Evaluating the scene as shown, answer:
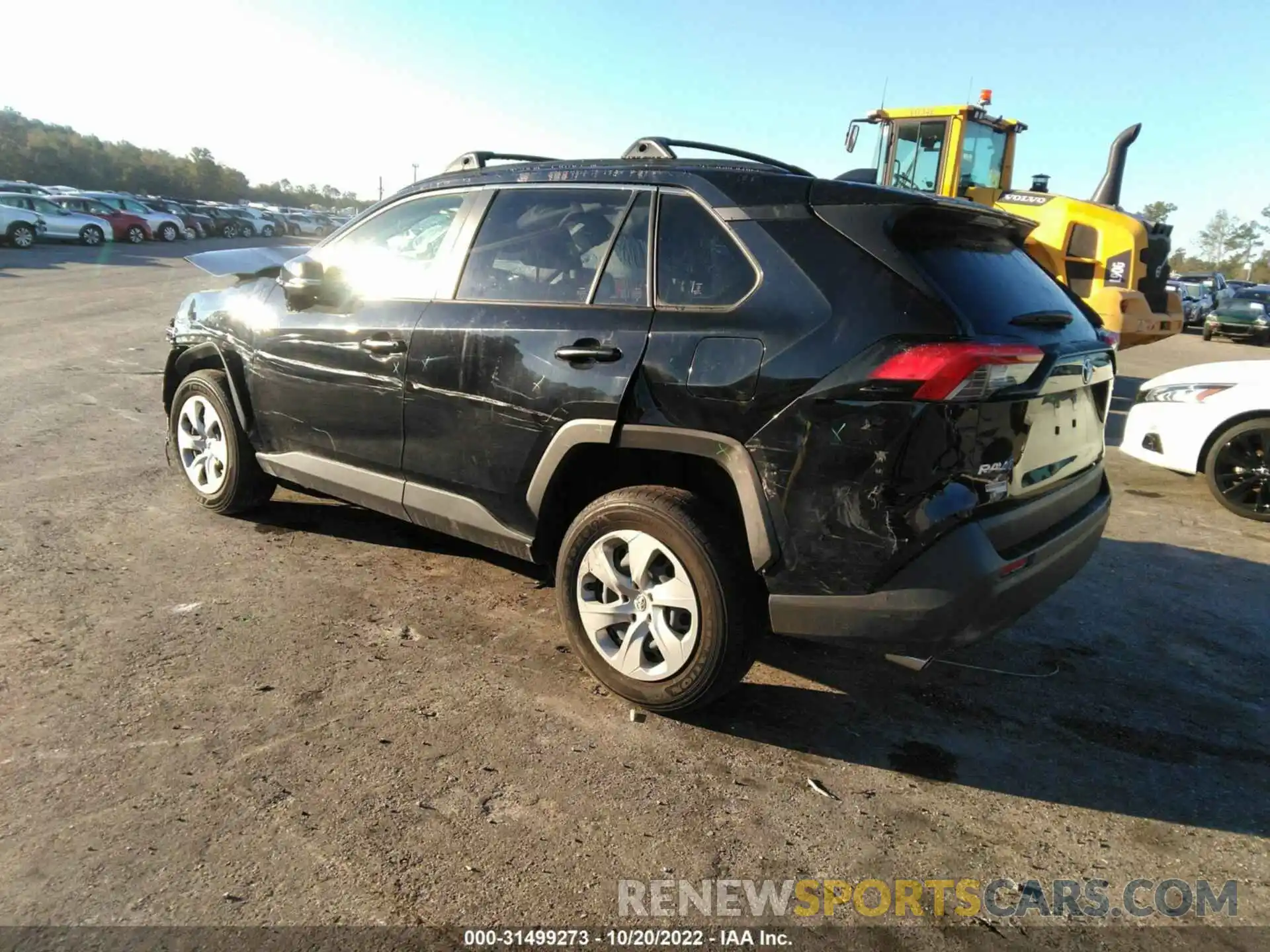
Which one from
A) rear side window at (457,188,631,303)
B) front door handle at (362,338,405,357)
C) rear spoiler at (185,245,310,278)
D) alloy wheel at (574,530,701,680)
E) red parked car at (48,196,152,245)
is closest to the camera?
alloy wheel at (574,530,701,680)

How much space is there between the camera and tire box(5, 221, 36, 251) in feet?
80.4

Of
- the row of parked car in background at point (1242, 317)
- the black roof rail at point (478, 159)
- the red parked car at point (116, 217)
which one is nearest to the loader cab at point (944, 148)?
the black roof rail at point (478, 159)

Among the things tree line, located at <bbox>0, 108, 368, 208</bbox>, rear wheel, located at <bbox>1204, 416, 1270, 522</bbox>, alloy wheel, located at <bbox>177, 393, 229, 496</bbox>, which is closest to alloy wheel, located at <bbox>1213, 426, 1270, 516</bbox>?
rear wheel, located at <bbox>1204, 416, 1270, 522</bbox>

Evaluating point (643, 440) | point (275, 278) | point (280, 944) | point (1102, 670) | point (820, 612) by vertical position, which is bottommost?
point (280, 944)

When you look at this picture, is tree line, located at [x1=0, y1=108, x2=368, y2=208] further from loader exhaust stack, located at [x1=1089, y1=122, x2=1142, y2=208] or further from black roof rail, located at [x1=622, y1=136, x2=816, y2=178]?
black roof rail, located at [x1=622, y1=136, x2=816, y2=178]

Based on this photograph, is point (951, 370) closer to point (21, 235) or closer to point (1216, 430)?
point (1216, 430)

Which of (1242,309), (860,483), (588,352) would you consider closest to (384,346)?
(588,352)

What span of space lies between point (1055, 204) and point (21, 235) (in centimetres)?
2798

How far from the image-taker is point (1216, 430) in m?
6.07

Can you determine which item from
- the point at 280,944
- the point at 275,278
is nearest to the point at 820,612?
the point at 280,944

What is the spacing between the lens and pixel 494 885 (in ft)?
7.29

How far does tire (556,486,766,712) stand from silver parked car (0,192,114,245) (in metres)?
29.1

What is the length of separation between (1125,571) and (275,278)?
16.4ft

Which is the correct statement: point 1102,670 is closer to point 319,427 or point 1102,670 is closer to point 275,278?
point 319,427
